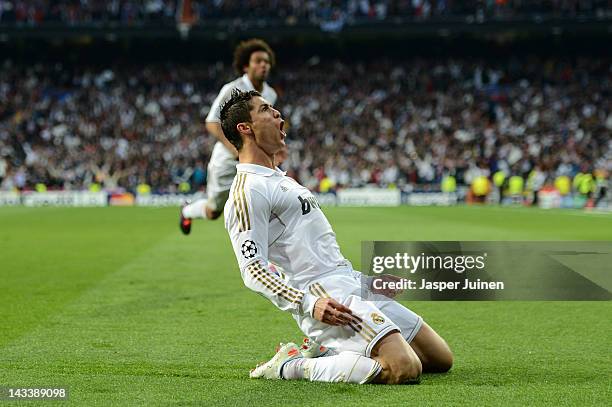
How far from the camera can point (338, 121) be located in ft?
141

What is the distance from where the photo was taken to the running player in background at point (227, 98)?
10.9 metres

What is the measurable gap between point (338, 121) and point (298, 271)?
37.6 metres

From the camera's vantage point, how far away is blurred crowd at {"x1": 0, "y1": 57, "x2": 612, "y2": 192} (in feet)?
131

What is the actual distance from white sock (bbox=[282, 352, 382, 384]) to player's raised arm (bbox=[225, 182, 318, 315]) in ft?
1.36

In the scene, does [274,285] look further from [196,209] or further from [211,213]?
[196,209]

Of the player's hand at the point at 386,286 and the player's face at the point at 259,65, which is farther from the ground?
the player's face at the point at 259,65

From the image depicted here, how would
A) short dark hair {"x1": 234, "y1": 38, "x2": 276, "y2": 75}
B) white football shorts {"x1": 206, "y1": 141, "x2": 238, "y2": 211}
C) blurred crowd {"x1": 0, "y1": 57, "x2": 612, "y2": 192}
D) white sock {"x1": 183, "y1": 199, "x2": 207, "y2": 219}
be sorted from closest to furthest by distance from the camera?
short dark hair {"x1": 234, "y1": 38, "x2": 276, "y2": 75} → white football shorts {"x1": 206, "y1": 141, "x2": 238, "y2": 211} → white sock {"x1": 183, "y1": 199, "x2": 207, "y2": 219} → blurred crowd {"x1": 0, "y1": 57, "x2": 612, "y2": 192}

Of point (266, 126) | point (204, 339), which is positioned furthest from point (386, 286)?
point (204, 339)

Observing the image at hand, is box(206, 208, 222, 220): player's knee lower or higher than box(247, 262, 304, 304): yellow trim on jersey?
lower

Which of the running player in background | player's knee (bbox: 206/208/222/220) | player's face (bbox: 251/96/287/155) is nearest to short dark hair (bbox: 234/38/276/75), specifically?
the running player in background

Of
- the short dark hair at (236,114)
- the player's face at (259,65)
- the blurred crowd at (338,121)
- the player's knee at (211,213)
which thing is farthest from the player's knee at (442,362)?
the blurred crowd at (338,121)

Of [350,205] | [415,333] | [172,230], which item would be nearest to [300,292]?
[415,333]

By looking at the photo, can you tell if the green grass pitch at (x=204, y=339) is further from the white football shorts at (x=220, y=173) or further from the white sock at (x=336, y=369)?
the white football shorts at (x=220, y=173)

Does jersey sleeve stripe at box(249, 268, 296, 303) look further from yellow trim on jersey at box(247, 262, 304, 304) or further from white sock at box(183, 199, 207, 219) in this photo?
white sock at box(183, 199, 207, 219)
